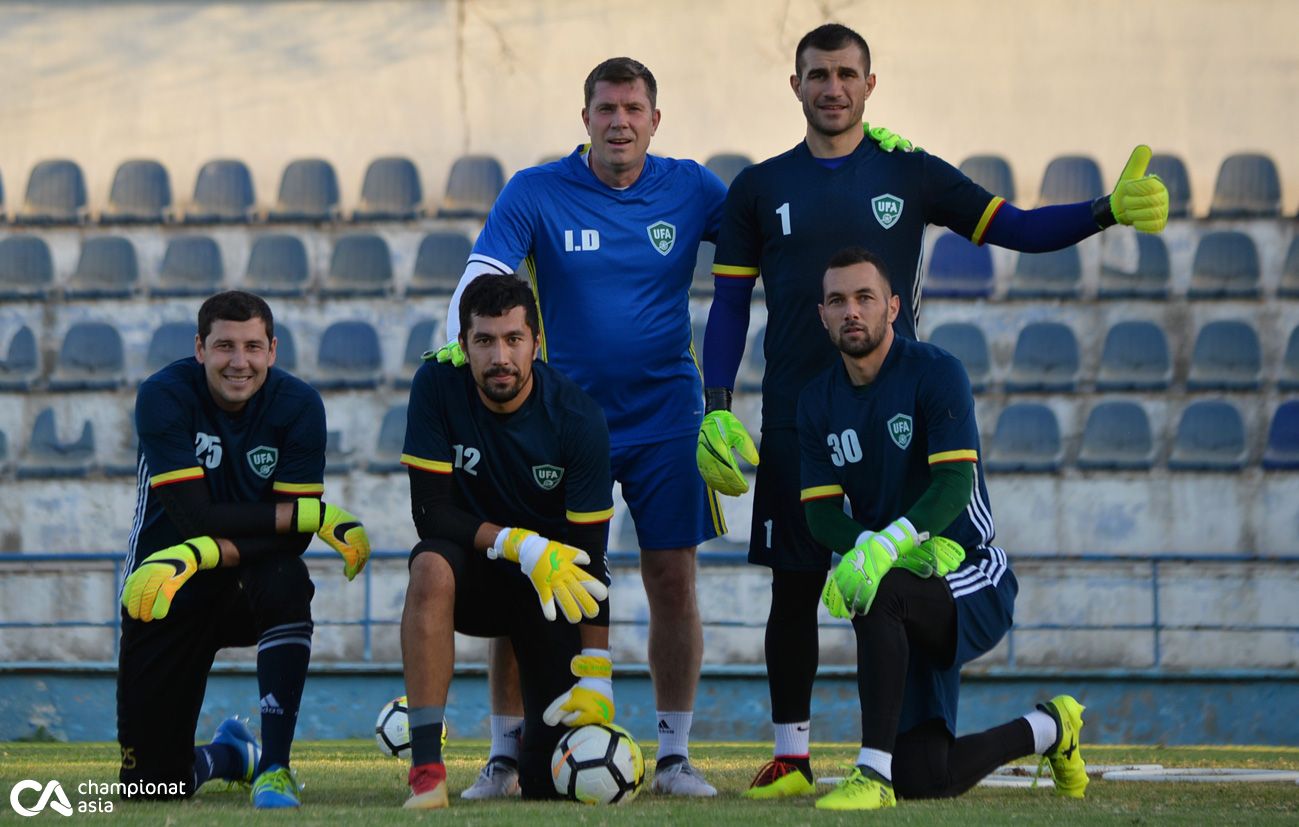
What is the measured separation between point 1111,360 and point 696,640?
37.1 feet

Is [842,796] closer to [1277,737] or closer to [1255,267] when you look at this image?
[1277,737]

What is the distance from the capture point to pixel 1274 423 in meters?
14.9

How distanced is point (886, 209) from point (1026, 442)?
10.7 metres

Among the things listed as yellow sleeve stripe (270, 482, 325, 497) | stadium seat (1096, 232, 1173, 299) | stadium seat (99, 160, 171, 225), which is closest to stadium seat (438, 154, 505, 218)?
stadium seat (99, 160, 171, 225)

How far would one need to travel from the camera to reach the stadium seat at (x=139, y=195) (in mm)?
16766

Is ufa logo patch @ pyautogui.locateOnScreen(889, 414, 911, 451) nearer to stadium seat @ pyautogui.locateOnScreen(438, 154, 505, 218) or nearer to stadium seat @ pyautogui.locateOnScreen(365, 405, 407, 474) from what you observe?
stadium seat @ pyautogui.locateOnScreen(365, 405, 407, 474)

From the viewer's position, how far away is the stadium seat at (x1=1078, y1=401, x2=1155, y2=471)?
1505 centimetres

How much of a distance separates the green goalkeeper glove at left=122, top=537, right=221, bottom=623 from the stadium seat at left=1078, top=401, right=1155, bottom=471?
11.7m

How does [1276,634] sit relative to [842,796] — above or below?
below

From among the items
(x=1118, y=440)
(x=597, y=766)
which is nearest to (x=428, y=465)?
(x=597, y=766)

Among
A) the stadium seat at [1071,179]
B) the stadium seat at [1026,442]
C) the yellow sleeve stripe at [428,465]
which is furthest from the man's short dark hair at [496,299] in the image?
the stadium seat at [1071,179]

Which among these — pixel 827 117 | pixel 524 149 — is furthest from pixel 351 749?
pixel 524 149

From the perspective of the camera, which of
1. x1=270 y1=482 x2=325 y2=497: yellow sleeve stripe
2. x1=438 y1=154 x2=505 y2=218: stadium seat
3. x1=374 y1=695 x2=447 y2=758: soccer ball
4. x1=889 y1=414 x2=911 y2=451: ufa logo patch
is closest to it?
x1=889 y1=414 x2=911 y2=451: ufa logo patch

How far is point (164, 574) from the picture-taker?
171 inches
